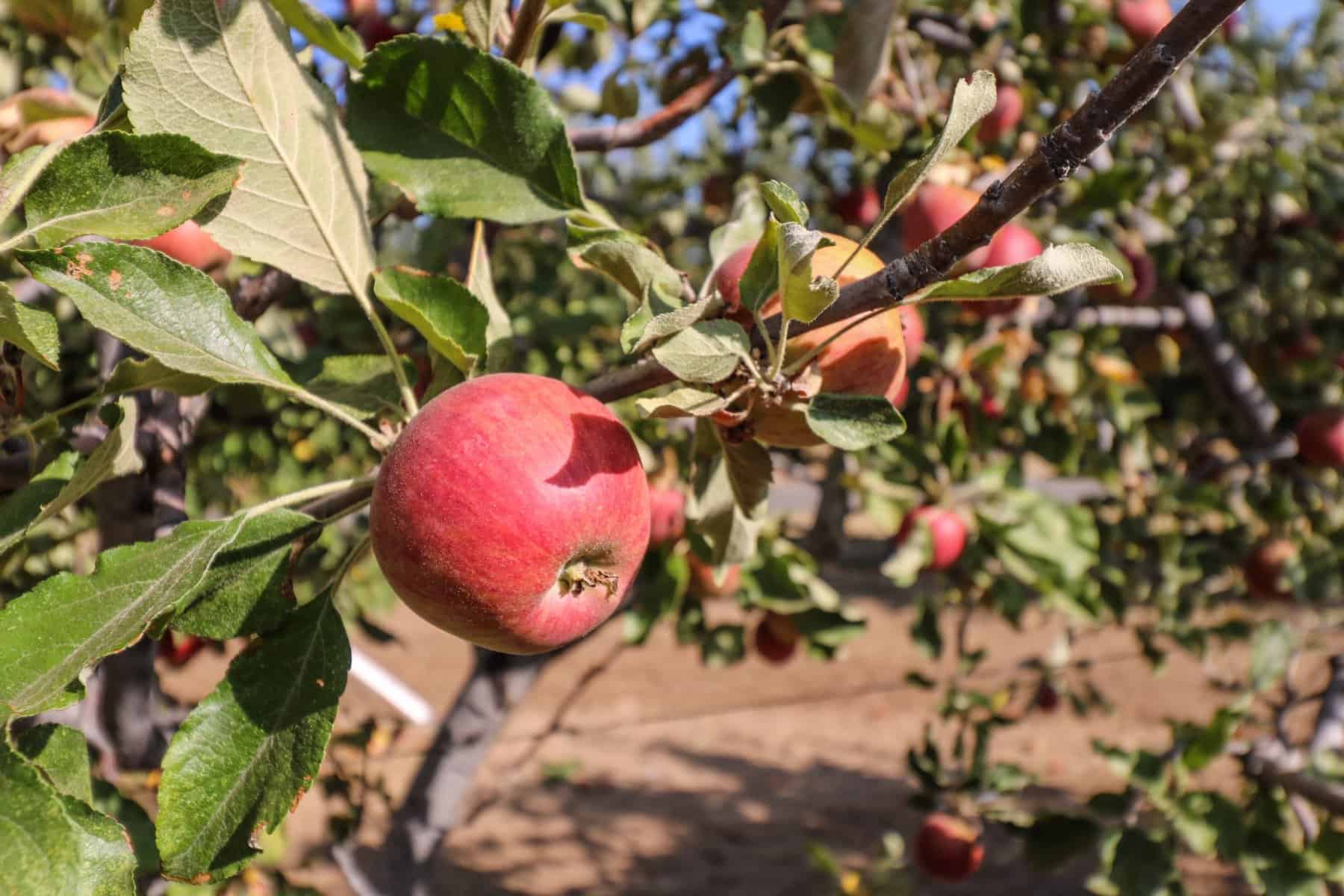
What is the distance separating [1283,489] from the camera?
2.90 m

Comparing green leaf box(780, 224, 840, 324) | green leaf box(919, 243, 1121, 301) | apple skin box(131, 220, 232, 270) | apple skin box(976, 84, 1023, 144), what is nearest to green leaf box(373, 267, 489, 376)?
green leaf box(780, 224, 840, 324)

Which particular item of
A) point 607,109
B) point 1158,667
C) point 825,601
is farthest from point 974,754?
point 607,109

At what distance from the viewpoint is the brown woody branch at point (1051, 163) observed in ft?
1.97

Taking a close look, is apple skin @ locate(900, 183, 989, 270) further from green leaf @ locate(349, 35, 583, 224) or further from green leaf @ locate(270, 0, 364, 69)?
green leaf @ locate(270, 0, 364, 69)

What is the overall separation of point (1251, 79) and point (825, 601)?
279cm

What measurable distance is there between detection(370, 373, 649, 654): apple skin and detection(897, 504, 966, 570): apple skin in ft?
4.15

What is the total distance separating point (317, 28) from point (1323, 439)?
2.73 m

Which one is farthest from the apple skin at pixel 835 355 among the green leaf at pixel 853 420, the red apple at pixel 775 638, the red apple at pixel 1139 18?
the red apple at pixel 1139 18

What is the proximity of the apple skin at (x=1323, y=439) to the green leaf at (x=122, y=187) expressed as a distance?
2815 millimetres

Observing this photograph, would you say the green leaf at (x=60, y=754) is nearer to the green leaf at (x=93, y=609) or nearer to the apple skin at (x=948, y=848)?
the green leaf at (x=93, y=609)

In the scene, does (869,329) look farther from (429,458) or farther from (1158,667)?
(1158,667)

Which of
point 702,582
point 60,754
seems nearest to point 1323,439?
point 702,582

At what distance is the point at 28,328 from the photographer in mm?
731

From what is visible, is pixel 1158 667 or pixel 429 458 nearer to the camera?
pixel 429 458
